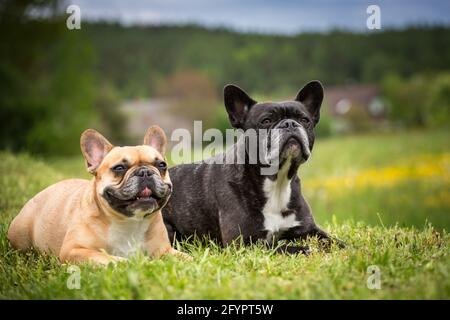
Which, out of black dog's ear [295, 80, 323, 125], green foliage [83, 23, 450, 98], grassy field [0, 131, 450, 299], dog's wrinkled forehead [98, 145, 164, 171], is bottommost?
grassy field [0, 131, 450, 299]

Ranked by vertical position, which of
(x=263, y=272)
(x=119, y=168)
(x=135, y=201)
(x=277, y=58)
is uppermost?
(x=277, y=58)

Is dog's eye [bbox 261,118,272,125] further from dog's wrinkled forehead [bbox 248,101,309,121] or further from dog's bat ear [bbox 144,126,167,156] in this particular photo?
dog's bat ear [bbox 144,126,167,156]

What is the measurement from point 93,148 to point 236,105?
149 centimetres

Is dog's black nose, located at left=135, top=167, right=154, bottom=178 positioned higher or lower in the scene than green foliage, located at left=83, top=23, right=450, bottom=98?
lower

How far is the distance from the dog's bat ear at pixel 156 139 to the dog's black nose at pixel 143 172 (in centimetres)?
65

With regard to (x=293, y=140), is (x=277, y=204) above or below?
below

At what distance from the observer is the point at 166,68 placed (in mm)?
52188

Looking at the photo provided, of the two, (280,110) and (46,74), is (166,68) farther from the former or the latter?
(280,110)

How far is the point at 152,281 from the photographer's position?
466 centimetres

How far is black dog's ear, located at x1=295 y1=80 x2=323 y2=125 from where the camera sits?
6.25 m

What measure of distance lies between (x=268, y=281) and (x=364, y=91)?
47025 mm

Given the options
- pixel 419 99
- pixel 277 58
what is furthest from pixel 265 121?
pixel 277 58

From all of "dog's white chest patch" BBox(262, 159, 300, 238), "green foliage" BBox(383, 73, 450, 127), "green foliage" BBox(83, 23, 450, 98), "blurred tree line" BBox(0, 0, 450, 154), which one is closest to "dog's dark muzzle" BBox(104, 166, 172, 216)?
"dog's white chest patch" BBox(262, 159, 300, 238)

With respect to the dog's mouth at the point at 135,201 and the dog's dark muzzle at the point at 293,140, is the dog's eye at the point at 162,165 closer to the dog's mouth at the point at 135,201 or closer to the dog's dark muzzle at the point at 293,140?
the dog's mouth at the point at 135,201
